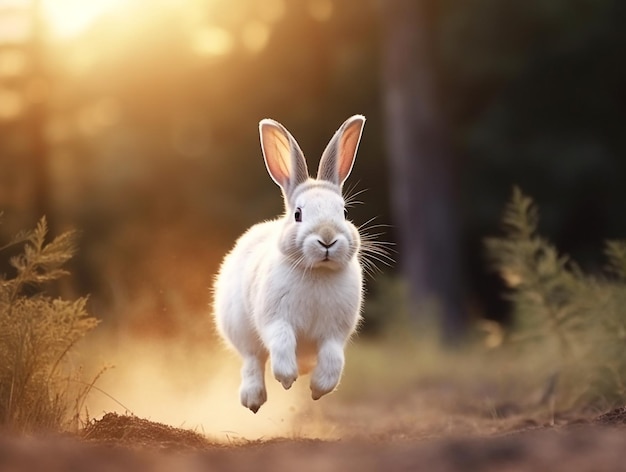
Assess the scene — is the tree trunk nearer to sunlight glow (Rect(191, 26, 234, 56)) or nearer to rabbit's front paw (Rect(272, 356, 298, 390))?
sunlight glow (Rect(191, 26, 234, 56))

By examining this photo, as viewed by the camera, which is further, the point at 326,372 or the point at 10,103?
the point at 10,103

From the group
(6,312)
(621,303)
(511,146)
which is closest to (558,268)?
(621,303)

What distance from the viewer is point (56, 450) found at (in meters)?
3.76

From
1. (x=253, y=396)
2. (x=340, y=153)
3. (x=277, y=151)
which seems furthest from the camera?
(x=277, y=151)

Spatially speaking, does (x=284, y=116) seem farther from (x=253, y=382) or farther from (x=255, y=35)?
(x=253, y=382)

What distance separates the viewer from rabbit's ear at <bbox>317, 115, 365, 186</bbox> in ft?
20.5

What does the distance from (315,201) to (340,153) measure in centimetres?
60

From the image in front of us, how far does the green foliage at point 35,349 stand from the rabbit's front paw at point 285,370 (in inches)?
43.7

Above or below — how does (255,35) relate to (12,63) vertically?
above

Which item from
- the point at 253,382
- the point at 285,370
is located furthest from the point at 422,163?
the point at 285,370

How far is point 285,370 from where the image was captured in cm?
557

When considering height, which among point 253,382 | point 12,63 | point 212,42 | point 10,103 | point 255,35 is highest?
point 255,35

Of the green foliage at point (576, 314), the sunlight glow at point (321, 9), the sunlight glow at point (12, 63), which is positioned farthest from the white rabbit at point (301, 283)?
the sunlight glow at point (321, 9)

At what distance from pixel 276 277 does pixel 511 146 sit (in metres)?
13.9
